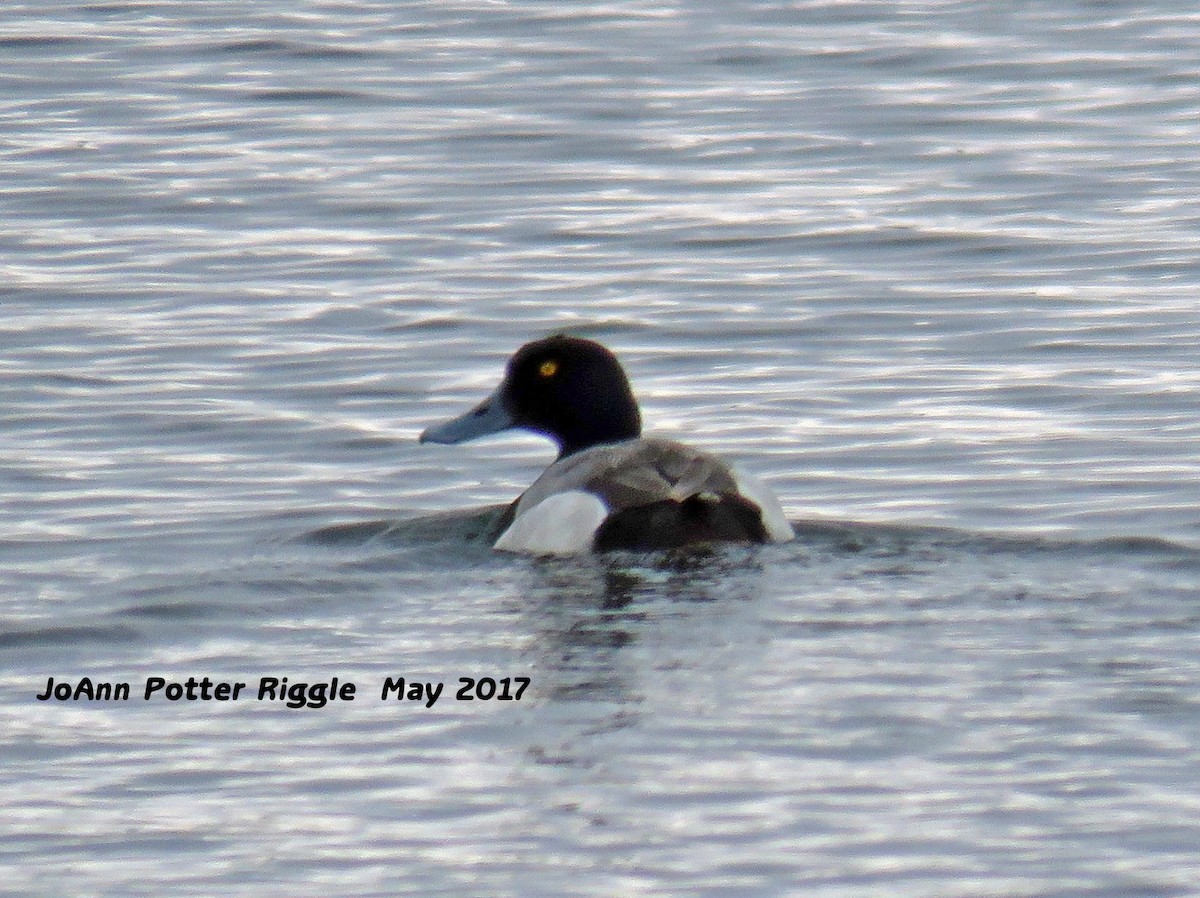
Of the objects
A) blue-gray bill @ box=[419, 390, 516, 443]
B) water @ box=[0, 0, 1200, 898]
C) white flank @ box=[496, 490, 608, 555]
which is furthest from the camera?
blue-gray bill @ box=[419, 390, 516, 443]

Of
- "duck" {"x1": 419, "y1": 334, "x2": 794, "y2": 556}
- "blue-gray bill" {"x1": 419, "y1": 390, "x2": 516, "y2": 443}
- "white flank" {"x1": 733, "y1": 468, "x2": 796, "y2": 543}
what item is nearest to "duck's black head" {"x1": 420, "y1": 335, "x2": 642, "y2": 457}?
"blue-gray bill" {"x1": 419, "y1": 390, "x2": 516, "y2": 443}

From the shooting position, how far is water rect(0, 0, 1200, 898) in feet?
21.9

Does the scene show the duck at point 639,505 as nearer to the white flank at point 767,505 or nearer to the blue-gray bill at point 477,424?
the white flank at point 767,505

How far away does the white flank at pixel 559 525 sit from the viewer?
961 cm

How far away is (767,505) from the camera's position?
9758 millimetres

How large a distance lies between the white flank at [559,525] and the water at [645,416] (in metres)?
Result: 0.15

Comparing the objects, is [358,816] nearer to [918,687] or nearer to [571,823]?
[571,823]

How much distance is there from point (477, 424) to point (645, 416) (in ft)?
4.65

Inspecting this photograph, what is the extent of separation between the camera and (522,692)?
25.3 ft

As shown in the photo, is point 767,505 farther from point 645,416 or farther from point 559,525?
point 645,416

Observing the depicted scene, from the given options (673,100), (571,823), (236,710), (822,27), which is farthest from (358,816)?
(822,27)

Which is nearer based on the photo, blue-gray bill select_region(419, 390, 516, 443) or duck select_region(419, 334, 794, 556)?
duck select_region(419, 334, 794, 556)

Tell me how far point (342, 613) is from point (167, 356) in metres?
4.97

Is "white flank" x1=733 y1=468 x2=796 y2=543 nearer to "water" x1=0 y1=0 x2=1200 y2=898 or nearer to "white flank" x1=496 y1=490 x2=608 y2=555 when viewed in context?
"water" x1=0 y1=0 x2=1200 y2=898
